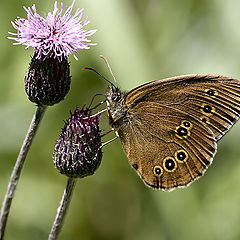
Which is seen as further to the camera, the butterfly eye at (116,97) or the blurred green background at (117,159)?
the blurred green background at (117,159)

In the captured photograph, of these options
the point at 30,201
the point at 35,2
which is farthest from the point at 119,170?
the point at 35,2

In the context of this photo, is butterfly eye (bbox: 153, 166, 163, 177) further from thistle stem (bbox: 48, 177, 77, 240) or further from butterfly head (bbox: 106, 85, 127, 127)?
thistle stem (bbox: 48, 177, 77, 240)

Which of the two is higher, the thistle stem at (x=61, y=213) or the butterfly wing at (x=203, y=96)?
the butterfly wing at (x=203, y=96)

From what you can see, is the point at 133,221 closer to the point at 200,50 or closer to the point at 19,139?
the point at 19,139

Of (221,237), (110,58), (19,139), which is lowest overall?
(221,237)

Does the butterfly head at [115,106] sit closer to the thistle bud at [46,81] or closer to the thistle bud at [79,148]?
the thistle bud at [79,148]

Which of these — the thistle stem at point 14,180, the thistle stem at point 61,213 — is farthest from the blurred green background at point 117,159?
the thistle stem at point 14,180
